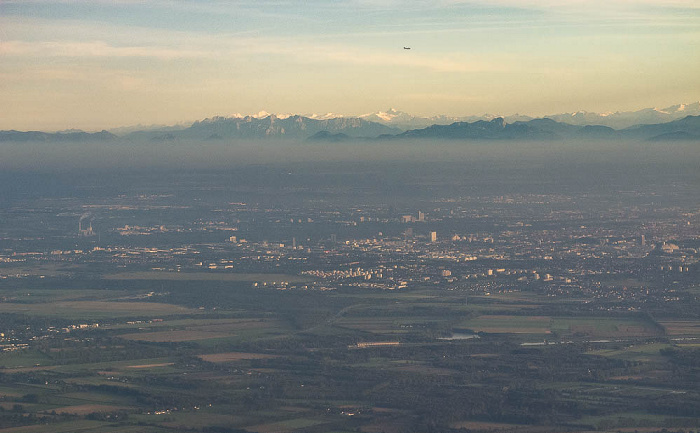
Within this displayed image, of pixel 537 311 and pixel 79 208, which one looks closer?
pixel 537 311

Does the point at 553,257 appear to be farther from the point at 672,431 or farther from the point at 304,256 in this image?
the point at 672,431

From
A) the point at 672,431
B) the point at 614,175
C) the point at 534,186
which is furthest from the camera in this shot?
the point at 614,175

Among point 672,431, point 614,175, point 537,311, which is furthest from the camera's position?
point 614,175

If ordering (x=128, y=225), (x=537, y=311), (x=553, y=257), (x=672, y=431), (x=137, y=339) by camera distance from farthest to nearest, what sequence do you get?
(x=128, y=225) → (x=553, y=257) → (x=537, y=311) → (x=137, y=339) → (x=672, y=431)

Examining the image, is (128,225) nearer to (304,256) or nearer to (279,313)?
(304,256)

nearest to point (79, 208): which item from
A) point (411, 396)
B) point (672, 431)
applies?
point (411, 396)

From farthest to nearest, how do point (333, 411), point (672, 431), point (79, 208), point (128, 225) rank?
point (79, 208) → point (128, 225) → point (333, 411) → point (672, 431)

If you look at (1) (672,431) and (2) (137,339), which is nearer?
(1) (672,431)

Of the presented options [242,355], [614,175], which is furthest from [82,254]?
[614,175]

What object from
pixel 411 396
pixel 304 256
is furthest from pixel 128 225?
pixel 411 396
